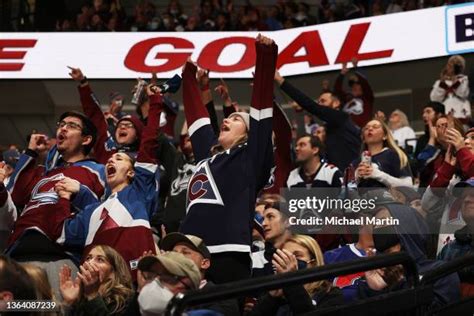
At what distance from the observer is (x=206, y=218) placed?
16.6ft

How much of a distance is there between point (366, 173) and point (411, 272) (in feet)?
7.73

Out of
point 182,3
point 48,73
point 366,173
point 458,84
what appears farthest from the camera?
point 182,3

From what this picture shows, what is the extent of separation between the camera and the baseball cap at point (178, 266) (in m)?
3.80

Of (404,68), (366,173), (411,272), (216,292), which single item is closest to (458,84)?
(404,68)

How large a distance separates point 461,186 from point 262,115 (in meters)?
1.45

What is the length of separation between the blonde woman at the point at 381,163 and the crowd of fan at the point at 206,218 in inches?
0.5

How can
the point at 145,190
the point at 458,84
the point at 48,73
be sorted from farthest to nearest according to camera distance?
the point at 48,73 < the point at 458,84 < the point at 145,190

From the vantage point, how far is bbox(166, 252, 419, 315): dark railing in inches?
132

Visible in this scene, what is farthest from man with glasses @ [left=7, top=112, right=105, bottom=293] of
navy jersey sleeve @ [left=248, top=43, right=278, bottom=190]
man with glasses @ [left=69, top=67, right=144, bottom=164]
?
navy jersey sleeve @ [left=248, top=43, right=278, bottom=190]

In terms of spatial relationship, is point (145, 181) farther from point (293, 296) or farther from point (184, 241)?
point (293, 296)

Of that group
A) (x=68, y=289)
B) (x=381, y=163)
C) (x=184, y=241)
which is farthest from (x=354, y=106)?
(x=68, y=289)

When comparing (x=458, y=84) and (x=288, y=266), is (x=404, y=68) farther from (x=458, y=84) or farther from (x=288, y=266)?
(x=288, y=266)

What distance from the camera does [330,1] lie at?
1543 cm

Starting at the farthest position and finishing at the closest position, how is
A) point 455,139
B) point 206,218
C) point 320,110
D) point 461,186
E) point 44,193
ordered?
point 320,110
point 455,139
point 461,186
point 44,193
point 206,218
